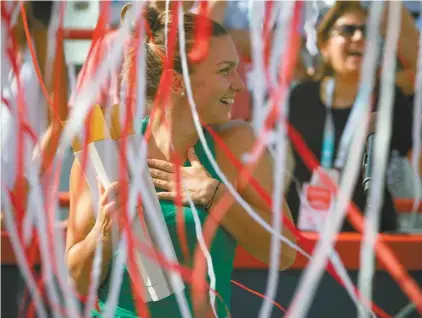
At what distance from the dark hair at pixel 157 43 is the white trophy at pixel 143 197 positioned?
0.08 meters

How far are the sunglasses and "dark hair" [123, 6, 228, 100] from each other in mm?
248

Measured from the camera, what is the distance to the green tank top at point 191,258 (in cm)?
77

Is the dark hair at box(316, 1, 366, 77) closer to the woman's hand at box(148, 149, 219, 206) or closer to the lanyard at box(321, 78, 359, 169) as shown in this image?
the lanyard at box(321, 78, 359, 169)

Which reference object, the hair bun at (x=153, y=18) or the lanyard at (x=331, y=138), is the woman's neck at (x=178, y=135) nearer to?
the hair bun at (x=153, y=18)

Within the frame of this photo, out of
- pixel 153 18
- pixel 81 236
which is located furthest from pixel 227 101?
pixel 81 236

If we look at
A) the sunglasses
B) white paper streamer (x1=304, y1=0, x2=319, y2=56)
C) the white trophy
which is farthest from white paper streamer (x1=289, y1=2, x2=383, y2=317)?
the sunglasses

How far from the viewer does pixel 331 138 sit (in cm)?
99

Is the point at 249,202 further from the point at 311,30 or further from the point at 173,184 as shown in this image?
the point at 311,30

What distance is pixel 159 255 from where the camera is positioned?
2.25 feet

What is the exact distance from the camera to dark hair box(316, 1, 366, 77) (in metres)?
0.98

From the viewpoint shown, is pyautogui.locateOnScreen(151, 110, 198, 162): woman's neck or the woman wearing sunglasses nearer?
pyautogui.locateOnScreen(151, 110, 198, 162): woman's neck

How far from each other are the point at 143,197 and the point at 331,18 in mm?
495

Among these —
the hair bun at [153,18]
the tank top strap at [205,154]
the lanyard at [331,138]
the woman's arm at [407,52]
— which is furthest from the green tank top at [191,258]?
the woman's arm at [407,52]

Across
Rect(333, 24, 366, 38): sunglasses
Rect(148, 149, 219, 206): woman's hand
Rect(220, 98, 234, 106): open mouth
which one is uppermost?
Rect(333, 24, 366, 38): sunglasses
